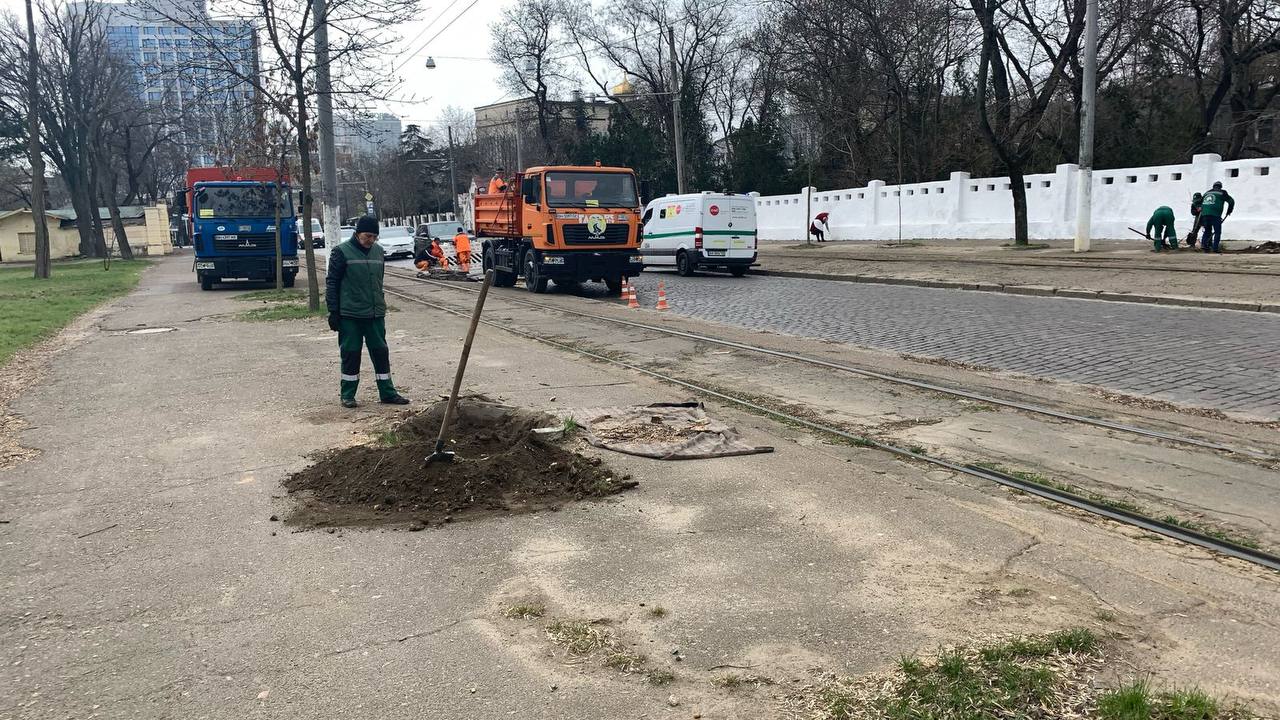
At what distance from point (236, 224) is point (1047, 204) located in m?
23.1

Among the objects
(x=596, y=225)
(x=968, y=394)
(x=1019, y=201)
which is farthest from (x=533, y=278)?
(x=968, y=394)

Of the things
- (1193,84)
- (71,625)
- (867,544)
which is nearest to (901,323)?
(867,544)

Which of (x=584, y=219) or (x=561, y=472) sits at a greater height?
(x=584, y=219)

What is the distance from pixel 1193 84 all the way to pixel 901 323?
87.0 feet

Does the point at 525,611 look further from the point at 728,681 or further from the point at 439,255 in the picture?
the point at 439,255

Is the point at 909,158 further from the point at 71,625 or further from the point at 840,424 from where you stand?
the point at 71,625

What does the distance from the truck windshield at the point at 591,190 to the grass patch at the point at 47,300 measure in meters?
10.0

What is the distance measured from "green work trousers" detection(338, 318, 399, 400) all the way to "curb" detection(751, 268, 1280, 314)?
12.7 meters

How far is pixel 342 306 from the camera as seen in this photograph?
8781 mm

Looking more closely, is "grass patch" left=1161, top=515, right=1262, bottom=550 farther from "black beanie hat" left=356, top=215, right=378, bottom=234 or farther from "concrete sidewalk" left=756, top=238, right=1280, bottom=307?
"concrete sidewalk" left=756, top=238, right=1280, bottom=307

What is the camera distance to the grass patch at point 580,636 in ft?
12.5

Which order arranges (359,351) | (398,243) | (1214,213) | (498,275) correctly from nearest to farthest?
(359,351) < (1214,213) < (498,275) < (398,243)

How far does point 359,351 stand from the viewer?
894cm

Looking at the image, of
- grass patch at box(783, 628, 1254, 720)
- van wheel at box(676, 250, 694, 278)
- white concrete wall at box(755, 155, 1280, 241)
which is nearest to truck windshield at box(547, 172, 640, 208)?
van wheel at box(676, 250, 694, 278)
